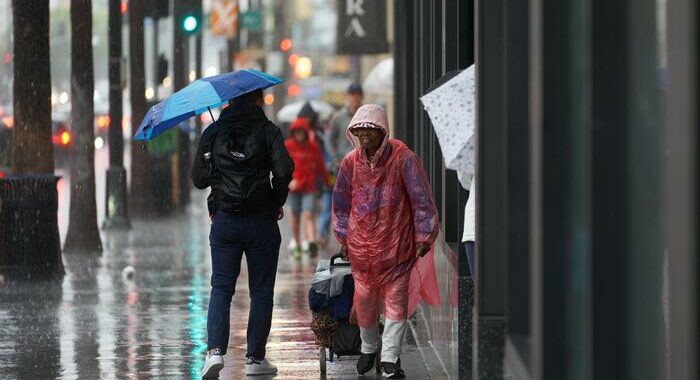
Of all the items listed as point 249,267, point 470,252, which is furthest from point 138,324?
point 470,252

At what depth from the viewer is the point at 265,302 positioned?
9.92m

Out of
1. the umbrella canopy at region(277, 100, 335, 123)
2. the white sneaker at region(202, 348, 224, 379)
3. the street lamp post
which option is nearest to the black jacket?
the white sneaker at region(202, 348, 224, 379)

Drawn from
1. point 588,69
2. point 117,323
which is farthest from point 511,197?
point 117,323

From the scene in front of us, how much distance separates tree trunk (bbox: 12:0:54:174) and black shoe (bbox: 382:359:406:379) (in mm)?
8052

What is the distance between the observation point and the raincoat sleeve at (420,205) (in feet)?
30.7

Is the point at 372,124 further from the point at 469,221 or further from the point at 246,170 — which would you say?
the point at 469,221

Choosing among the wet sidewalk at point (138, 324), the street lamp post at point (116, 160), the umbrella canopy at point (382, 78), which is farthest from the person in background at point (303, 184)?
the umbrella canopy at point (382, 78)

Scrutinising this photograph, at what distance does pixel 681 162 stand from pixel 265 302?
6651mm

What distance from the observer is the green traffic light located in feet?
83.5

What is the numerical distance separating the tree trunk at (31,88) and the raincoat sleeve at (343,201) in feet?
25.2

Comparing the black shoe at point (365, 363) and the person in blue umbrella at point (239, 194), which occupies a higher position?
the person in blue umbrella at point (239, 194)

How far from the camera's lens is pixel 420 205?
9.38 m

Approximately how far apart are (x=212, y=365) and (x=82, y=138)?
461 inches

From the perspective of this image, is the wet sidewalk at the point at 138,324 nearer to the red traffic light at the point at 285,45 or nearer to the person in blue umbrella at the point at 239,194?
the person in blue umbrella at the point at 239,194
